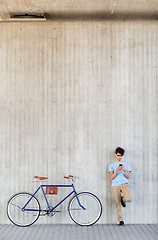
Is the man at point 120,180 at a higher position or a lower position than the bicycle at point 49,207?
higher

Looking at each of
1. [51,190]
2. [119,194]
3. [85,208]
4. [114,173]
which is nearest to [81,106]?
[114,173]

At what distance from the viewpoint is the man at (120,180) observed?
5.91m

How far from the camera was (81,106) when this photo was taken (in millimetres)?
6297

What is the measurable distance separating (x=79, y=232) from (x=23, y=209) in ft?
4.15

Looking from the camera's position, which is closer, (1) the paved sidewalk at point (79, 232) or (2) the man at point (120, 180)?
(1) the paved sidewalk at point (79, 232)

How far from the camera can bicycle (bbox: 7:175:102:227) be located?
19.7ft

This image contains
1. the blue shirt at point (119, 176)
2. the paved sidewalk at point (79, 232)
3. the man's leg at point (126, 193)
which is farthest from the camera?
the blue shirt at point (119, 176)

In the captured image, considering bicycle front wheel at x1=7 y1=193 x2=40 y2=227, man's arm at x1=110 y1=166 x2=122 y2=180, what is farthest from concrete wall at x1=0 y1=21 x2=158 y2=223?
man's arm at x1=110 y1=166 x2=122 y2=180

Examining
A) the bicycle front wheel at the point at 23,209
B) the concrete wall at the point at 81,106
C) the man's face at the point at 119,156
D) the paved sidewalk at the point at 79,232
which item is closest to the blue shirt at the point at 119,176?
the man's face at the point at 119,156

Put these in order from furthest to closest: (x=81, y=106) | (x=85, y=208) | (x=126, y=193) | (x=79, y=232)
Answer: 1. (x=81, y=106)
2. (x=85, y=208)
3. (x=126, y=193)
4. (x=79, y=232)

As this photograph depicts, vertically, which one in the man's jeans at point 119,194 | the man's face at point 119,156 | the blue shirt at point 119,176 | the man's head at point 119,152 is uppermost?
the man's head at point 119,152

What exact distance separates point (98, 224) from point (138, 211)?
0.89 meters

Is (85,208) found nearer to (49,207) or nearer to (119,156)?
(49,207)

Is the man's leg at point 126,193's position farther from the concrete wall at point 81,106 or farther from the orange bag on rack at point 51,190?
the orange bag on rack at point 51,190
